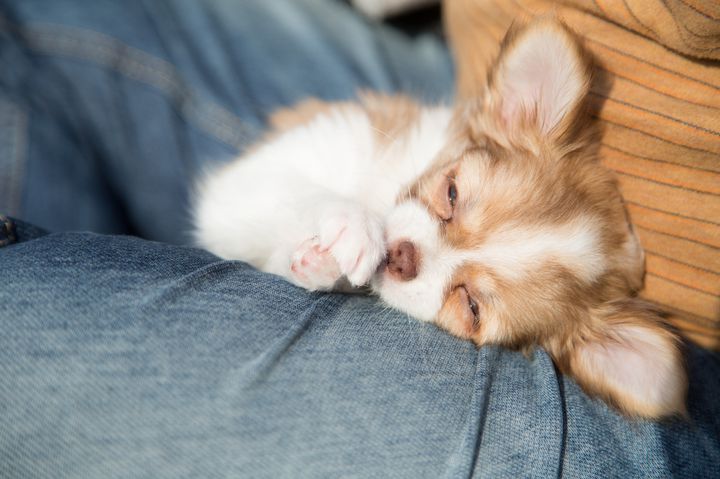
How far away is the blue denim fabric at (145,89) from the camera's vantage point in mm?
2113

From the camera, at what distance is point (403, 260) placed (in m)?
1.73

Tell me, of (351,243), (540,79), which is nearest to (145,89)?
(351,243)

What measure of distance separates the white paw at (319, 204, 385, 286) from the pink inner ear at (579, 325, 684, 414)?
0.82 m

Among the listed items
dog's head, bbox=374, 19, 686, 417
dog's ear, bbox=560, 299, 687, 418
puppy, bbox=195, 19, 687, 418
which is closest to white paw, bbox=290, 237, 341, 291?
puppy, bbox=195, 19, 687, 418

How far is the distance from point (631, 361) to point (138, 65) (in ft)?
7.66

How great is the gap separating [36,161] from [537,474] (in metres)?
2.11

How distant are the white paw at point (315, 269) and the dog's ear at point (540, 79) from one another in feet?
3.31

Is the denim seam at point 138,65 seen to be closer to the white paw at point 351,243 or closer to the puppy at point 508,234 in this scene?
the puppy at point 508,234

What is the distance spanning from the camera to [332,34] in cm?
274

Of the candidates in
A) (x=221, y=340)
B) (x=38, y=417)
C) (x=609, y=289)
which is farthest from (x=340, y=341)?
(x=609, y=289)

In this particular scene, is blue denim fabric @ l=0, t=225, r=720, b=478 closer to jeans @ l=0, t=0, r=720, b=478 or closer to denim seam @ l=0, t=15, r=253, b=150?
jeans @ l=0, t=0, r=720, b=478

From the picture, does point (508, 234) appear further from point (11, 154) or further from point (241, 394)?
point (11, 154)

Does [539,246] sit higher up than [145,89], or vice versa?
[145,89]

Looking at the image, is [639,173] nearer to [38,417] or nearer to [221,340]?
[221,340]
